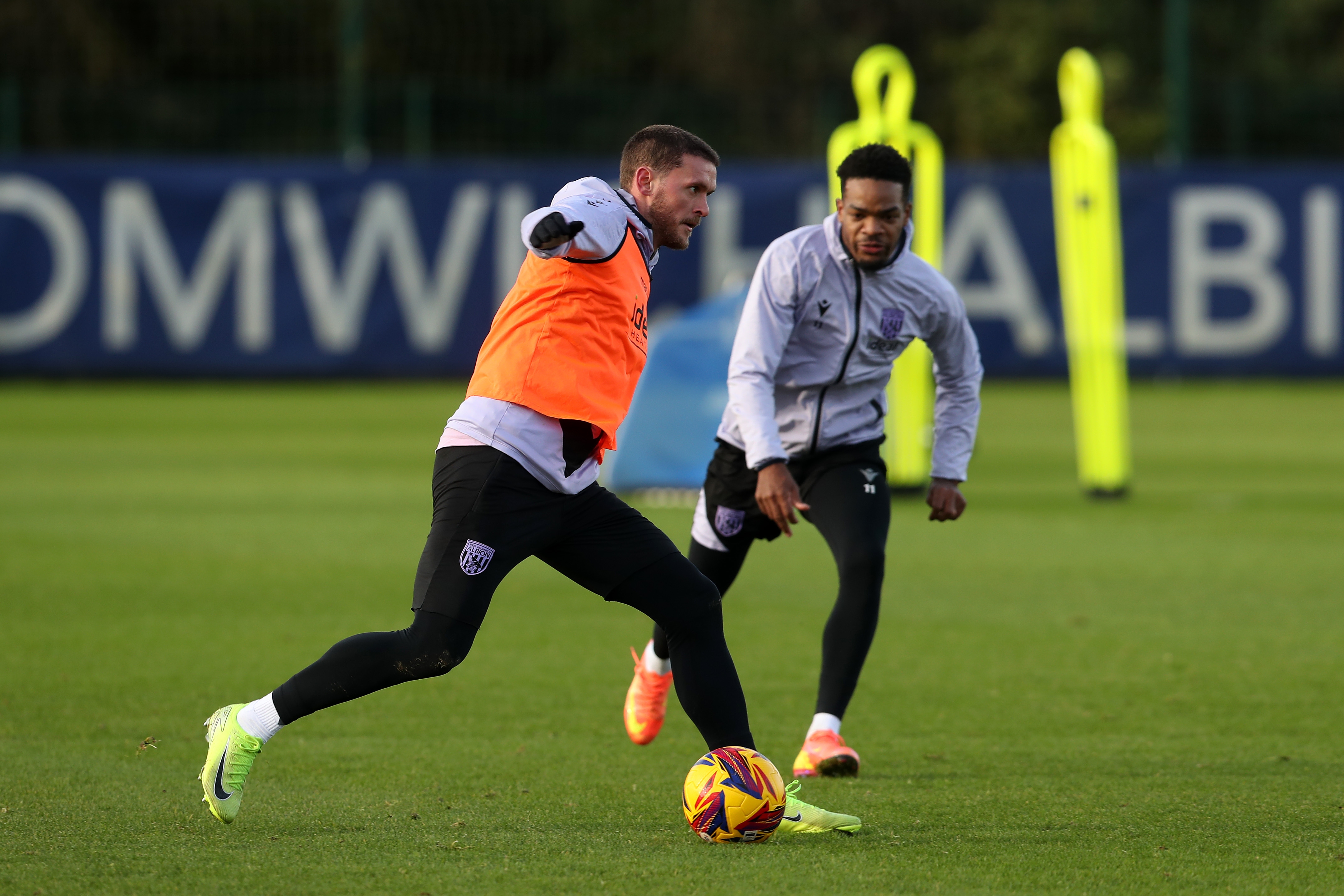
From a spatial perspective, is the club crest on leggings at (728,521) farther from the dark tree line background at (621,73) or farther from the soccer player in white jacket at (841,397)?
the dark tree line background at (621,73)

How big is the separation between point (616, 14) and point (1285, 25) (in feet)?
40.5

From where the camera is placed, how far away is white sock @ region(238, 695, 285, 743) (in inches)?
193

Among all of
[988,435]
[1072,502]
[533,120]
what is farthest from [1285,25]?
[1072,502]

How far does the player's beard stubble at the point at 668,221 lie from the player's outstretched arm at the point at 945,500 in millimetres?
1481

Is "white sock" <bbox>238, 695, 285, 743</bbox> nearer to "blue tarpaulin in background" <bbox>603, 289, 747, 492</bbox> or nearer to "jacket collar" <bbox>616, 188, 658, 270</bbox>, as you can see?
"jacket collar" <bbox>616, 188, 658, 270</bbox>

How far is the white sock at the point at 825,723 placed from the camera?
5.78m

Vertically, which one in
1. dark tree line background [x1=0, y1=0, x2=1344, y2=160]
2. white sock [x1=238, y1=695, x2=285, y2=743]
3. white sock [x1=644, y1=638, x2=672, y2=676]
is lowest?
white sock [x1=644, y1=638, x2=672, y2=676]

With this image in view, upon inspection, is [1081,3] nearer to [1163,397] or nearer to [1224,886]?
[1163,397]

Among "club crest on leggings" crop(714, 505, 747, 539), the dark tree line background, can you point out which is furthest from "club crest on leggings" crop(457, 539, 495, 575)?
the dark tree line background

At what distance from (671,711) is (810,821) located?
77.2 inches

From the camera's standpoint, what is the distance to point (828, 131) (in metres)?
25.7

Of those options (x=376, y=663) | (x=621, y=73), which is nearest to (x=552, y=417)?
(x=376, y=663)

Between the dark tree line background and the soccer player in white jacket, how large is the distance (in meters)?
19.3

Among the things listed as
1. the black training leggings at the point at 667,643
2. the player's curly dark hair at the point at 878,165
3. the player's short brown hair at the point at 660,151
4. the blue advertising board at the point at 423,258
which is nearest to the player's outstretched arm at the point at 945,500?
the player's curly dark hair at the point at 878,165
